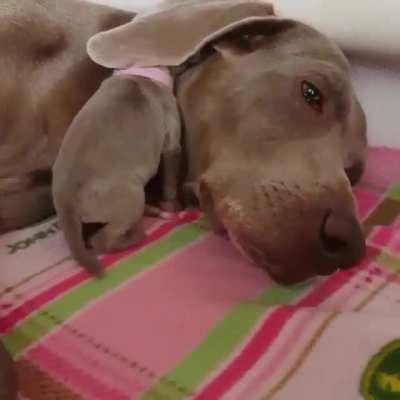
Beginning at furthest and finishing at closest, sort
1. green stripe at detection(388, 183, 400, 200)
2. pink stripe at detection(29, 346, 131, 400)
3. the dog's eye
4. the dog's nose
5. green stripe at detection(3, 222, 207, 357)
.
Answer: green stripe at detection(388, 183, 400, 200)
the dog's eye
the dog's nose
green stripe at detection(3, 222, 207, 357)
pink stripe at detection(29, 346, 131, 400)

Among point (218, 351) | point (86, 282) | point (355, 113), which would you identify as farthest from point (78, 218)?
point (355, 113)

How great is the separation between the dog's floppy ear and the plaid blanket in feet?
1.15

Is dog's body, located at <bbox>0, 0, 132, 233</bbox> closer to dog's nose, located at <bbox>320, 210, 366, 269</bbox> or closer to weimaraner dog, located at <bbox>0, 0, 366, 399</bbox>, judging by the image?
weimaraner dog, located at <bbox>0, 0, 366, 399</bbox>

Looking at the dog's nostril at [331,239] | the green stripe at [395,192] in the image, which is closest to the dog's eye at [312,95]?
the dog's nostril at [331,239]

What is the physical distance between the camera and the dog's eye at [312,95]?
1.71 m

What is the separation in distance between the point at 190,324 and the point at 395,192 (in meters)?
0.86

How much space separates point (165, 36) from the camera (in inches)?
69.8

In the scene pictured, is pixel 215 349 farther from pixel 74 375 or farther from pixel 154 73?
pixel 154 73

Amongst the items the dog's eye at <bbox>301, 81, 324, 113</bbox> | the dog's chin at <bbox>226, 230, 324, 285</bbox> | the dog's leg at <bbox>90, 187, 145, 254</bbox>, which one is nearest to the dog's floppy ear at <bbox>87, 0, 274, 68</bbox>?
the dog's eye at <bbox>301, 81, 324, 113</bbox>

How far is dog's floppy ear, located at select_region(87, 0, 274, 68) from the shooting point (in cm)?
176

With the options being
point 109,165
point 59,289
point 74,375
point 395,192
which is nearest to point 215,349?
point 74,375

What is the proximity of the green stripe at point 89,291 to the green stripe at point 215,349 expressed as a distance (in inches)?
8.4

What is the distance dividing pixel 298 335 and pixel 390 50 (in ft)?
3.66

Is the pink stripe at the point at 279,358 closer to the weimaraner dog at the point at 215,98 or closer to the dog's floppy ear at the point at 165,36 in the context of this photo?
the weimaraner dog at the point at 215,98
